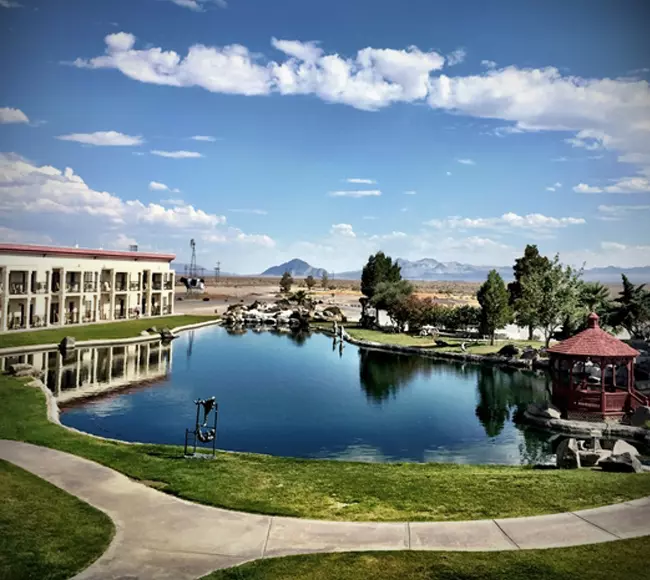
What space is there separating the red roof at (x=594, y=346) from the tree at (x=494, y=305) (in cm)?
2744

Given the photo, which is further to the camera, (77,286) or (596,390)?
(77,286)

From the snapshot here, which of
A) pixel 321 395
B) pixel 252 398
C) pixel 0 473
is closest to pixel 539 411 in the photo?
pixel 321 395

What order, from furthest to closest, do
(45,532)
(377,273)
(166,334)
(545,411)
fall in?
(377,273), (166,334), (545,411), (45,532)

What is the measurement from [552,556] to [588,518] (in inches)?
102

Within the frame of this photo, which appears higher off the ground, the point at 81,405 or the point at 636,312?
the point at 636,312

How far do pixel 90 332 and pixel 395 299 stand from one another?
35930 millimetres

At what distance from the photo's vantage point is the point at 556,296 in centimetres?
5122

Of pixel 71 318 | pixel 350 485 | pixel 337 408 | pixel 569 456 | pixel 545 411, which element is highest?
pixel 71 318

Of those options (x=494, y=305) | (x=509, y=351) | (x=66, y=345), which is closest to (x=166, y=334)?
(x=66, y=345)

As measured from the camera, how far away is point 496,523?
1292 cm

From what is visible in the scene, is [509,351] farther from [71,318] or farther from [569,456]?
[71,318]

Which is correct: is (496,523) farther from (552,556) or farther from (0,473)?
(0,473)

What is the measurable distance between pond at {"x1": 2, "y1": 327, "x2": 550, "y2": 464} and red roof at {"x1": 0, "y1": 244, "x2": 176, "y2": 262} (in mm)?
16290

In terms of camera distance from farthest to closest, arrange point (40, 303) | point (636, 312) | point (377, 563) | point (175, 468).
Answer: point (40, 303), point (636, 312), point (175, 468), point (377, 563)
